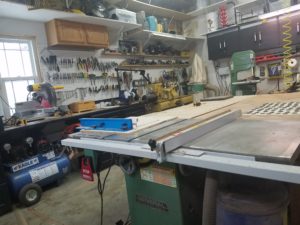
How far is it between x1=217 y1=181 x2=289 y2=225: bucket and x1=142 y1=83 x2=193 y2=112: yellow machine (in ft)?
9.73

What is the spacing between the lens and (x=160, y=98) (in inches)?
162

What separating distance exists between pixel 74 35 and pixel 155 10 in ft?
7.51

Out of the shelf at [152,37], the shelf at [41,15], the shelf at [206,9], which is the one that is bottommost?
the shelf at [152,37]

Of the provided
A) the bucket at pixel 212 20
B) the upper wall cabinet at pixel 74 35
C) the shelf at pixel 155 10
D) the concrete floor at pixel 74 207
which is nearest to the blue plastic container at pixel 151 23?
the shelf at pixel 155 10

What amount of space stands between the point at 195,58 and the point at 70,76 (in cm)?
316

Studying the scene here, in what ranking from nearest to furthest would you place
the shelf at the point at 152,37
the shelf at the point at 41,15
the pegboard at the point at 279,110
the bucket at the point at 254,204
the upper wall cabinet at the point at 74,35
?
the bucket at the point at 254,204
the pegboard at the point at 279,110
the shelf at the point at 41,15
the upper wall cabinet at the point at 74,35
the shelf at the point at 152,37

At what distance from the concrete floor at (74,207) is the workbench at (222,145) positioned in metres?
1.08

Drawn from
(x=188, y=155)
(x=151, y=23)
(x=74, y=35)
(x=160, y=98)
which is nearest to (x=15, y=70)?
(x=74, y=35)

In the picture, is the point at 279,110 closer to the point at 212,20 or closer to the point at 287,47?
the point at 287,47

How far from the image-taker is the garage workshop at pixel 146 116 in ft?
3.03

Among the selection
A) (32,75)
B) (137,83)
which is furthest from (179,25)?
(32,75)

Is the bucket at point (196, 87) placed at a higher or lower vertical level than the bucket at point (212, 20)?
lower

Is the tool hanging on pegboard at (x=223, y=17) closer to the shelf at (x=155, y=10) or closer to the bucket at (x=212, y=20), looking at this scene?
the bucket at (x=212, y=20)

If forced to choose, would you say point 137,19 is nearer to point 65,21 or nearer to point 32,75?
point 65,21
